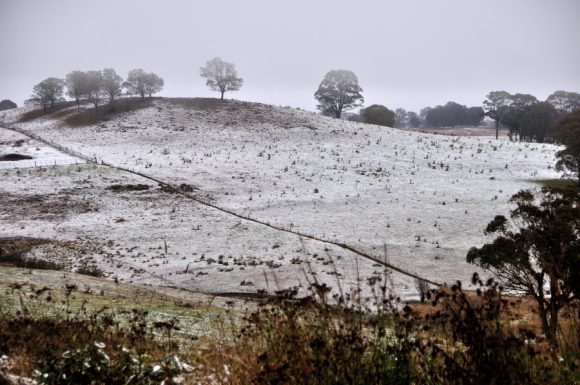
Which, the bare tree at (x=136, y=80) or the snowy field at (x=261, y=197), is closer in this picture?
the snowy field at (x=261, y=197)

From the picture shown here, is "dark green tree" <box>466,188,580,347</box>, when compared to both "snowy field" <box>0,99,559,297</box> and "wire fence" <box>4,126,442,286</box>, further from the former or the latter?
"snowy field" <box>0,99,559,297</box>

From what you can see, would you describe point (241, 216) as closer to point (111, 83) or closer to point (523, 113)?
point (111, 83)

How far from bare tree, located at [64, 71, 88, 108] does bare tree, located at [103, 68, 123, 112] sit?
4250 millimetres

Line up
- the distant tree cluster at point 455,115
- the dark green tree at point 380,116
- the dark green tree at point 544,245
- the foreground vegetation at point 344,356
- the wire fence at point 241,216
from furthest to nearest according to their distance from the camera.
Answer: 1. the distant tree cluster at point 455,115
2. the dark green tree at point 380,116
3. the wire fence at point 241,216
4. the dark green tree at point 544,245
5. the foreground vegetation at point 344,356

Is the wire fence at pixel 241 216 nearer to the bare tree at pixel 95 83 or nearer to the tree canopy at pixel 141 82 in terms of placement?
the bare tree at pixel 95 83

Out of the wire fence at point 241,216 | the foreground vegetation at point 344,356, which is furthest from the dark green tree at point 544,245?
the foreground vegetation at point 344,356

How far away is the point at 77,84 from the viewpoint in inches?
3819

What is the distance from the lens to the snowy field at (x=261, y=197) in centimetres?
3216

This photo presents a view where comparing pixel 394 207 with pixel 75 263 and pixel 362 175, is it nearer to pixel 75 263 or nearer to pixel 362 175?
pixel 362 175

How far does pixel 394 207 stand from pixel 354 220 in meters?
5.89

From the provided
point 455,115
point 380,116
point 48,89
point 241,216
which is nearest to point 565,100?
point 380,116

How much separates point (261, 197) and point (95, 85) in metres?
67.8

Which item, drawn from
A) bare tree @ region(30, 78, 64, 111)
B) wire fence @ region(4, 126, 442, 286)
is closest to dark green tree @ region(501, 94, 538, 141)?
wire fence @ region(4, 126, 442, 286)

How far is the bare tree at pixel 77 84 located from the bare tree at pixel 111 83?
4250mm
